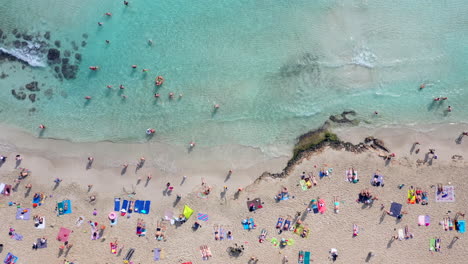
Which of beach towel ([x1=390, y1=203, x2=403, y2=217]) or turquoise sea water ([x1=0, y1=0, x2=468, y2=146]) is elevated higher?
turquoise sea water ([x1=0, y1=0, x2=468, y2=146])

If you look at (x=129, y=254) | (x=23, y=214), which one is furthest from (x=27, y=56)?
(x=129, y=254)

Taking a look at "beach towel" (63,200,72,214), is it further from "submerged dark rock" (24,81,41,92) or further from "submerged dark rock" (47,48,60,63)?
"submerged dark rock" (47,48,60,63)

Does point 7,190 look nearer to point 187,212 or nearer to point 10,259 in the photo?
point 10,259

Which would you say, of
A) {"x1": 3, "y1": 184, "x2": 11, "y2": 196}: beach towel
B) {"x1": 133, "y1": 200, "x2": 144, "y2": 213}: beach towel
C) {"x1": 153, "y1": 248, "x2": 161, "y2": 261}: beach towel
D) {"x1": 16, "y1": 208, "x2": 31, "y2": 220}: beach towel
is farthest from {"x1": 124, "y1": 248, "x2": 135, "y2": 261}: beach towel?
{"x1": 3, "y1": 184, "x2": 11, "y2": 196}: beach towel

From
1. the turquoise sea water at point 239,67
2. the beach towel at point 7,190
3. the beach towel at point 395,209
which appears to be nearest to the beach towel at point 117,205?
the turquoise sea water at point 239,67


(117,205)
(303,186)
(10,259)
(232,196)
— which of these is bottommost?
(10,259)

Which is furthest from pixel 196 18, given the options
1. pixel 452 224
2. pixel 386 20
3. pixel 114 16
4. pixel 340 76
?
pixel 452 224
